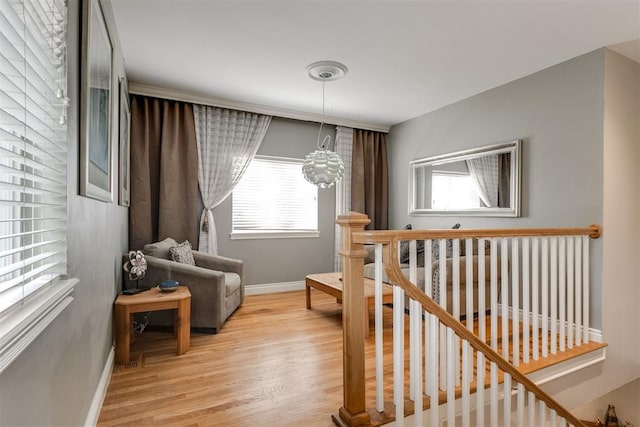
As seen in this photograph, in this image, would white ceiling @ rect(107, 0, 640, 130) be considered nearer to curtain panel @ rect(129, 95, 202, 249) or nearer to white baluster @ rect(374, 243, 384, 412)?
curtain panel @ rect(129, 95, 202, 249)

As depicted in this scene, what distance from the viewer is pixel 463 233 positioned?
2.03m

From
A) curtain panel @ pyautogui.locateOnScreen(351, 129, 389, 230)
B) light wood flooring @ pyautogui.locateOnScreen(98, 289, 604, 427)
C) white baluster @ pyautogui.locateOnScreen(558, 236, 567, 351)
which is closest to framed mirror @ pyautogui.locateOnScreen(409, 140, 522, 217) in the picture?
curtain panel @ pyautogui.locateOnScreen(351, 129, 389, 230)

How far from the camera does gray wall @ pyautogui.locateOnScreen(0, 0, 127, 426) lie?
0.92 m

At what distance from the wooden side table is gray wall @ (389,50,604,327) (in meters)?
3.22

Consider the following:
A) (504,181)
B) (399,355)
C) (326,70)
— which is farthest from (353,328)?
(504,181)

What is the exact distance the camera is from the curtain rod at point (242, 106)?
3.77m

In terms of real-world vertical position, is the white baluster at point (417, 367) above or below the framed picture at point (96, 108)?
below

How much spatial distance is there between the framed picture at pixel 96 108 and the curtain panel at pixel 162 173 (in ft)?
5.24

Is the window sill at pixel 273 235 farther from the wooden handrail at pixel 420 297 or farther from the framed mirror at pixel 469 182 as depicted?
the wooden handrail at pixel 420 297

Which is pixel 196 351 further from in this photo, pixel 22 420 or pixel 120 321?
pixel 22 420

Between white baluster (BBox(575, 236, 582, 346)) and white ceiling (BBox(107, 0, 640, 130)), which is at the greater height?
white ceiling (BBox(107, 0, 640, 130))

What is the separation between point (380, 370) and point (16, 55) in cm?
182

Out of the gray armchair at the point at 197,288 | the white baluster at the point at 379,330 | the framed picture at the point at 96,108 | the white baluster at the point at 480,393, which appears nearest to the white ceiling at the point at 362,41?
the framed picture at the point at 96,108

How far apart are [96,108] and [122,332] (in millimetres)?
1608
